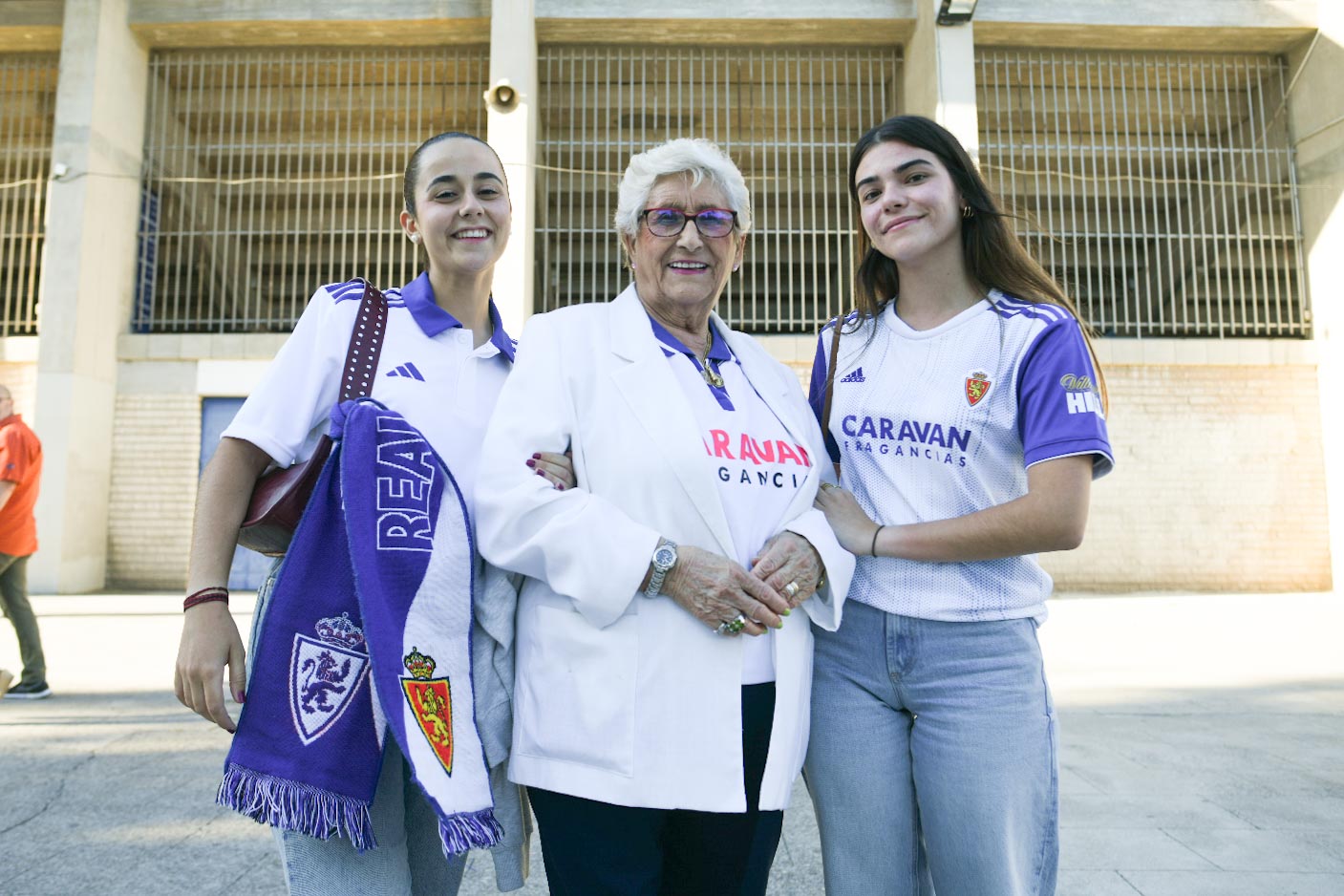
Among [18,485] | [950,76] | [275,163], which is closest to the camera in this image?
[18,485]

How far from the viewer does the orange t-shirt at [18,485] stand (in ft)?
17.9

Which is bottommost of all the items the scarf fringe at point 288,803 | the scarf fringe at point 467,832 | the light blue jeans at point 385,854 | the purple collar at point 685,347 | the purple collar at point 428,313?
the light blue jeans at point 385,854

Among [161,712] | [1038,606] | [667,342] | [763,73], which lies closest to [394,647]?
[667,342]

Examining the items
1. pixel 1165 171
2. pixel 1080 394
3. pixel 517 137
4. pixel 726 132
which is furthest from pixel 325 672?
pixel 1165 171

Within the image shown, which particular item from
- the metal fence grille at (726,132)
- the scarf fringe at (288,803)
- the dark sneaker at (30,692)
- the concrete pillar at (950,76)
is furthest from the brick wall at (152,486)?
the scarf fringe at (288,803)

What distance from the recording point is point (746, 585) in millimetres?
1596

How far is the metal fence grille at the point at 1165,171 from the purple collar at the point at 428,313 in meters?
11.7

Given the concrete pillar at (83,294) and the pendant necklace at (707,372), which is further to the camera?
the concrete pillar at (83,294)

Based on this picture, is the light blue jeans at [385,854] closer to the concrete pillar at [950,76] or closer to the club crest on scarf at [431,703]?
the club crest on scarf at [431,703]

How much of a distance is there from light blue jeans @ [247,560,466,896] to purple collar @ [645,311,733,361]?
0.90 m

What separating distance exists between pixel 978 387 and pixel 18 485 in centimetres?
614

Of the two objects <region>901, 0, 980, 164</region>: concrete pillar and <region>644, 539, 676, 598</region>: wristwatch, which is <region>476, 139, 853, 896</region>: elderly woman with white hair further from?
<region>901, 0, 980, 164</region>: concrete pillar

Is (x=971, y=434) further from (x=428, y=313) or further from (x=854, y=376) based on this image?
(x=428, y=313)

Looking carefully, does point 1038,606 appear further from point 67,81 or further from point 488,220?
point 67,81
